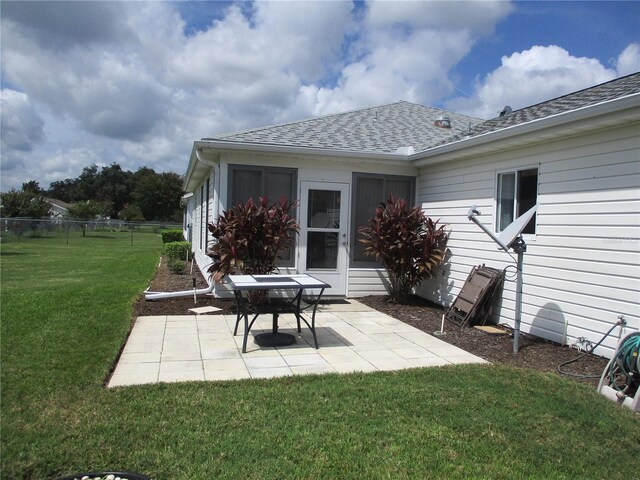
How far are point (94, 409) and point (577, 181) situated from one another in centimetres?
540

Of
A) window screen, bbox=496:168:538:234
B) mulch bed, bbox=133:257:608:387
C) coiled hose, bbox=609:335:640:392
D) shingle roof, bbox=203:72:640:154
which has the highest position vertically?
shingle roof, bbox=203:72:640:154

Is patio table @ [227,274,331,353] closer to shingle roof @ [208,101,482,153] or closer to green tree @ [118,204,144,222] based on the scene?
shingle roof @ [208,101,482,153]

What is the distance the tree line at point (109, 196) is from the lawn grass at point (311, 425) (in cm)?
2868

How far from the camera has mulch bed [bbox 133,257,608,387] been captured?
491cm

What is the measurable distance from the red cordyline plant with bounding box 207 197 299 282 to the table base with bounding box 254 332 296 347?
1.61 meters

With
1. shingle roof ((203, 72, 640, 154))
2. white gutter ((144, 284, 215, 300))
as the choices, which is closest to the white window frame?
shingle roof ((203, 72, 640, 154))

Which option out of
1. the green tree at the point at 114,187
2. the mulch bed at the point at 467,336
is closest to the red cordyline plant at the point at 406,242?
the mulch bed at the point at 467,336

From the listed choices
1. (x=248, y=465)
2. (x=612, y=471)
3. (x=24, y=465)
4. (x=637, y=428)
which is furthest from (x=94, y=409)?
(x=637, y=428)

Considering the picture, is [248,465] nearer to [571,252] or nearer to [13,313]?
[571,252]

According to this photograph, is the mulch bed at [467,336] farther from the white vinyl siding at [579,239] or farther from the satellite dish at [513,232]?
the satellite dish at [513,232]

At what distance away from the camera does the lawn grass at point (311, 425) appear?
8.96 ft

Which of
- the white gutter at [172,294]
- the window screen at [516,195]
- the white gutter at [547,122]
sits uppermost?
the white gutter at [547,122]

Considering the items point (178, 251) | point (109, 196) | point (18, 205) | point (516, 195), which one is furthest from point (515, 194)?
point (109, 196)


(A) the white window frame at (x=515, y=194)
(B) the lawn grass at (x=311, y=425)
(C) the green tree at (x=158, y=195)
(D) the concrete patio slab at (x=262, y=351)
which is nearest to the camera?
(B) the lawn grass at (x=311, y=425)
